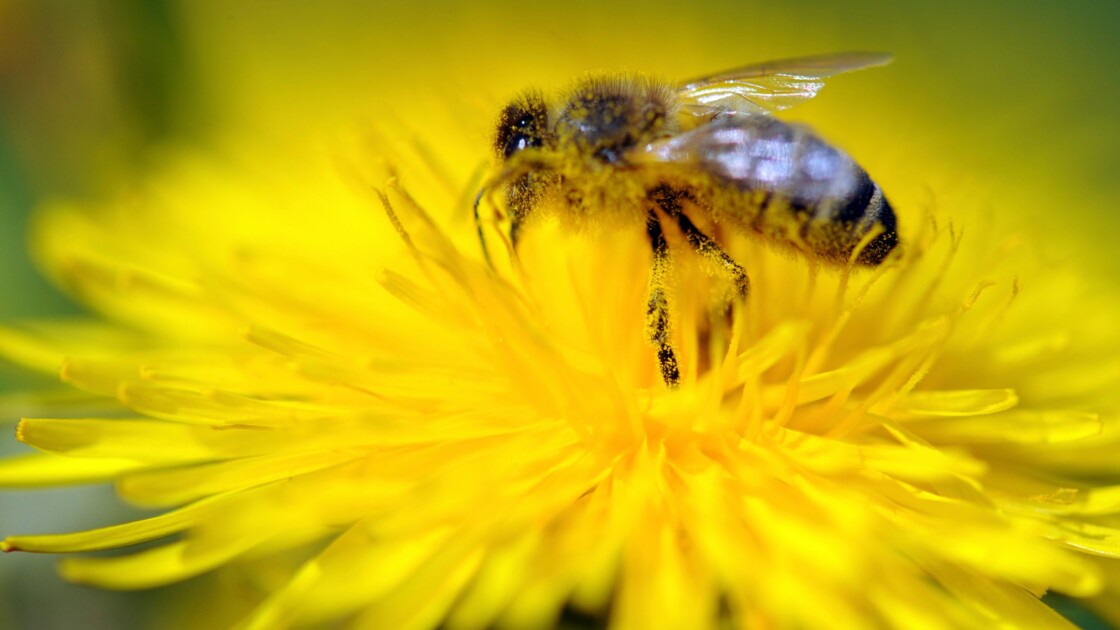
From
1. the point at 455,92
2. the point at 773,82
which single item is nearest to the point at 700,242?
the point at 773,82

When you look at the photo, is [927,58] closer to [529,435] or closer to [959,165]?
[959,165]

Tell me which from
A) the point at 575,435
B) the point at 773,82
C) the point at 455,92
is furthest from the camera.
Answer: the point at 455,92

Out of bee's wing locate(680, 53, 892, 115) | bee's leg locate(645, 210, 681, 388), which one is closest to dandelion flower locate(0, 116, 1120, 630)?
bee's leg locate(645, 210, 681, 388)

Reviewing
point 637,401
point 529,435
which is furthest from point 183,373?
point 637,401

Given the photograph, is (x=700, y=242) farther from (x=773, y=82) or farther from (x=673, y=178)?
(x=773, y=82)

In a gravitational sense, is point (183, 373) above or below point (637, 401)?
above

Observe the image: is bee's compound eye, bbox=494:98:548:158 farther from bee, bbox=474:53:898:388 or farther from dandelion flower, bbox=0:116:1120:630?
dandelion flower, bbox=0:116:1120:630

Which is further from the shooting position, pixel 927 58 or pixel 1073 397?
pixel 927 58
